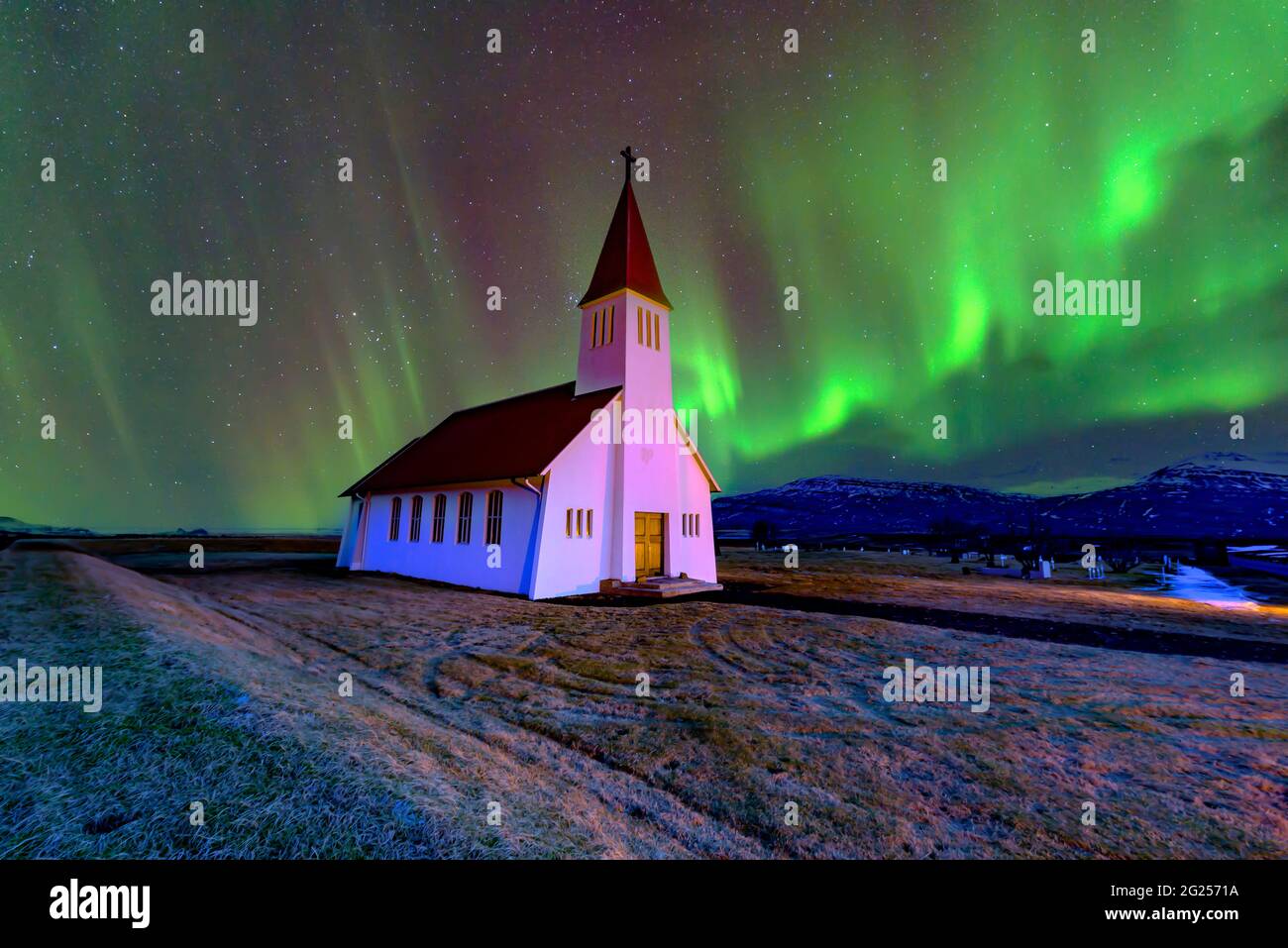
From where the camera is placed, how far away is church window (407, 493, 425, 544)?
23578 millimetres

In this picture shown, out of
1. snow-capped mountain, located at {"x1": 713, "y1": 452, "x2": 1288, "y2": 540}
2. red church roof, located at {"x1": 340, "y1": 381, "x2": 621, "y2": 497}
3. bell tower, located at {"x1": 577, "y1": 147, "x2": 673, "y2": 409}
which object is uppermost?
bell tower, located at {"x1": 577, "y1": 147, "x2": 673, "y2": 409}

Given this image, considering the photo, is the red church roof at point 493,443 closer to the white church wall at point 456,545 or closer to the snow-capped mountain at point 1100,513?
the white church wall at point 456,545

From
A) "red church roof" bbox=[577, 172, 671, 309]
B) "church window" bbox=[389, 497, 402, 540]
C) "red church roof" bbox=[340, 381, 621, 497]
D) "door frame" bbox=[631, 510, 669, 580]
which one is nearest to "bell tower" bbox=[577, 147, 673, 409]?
"red church roof" bbox=[577, 172, 671, 309]

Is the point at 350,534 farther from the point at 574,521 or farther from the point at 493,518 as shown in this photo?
the point at 574,521

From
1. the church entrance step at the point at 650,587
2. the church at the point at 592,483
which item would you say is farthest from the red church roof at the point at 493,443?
the church entrance step at the point at 650,587

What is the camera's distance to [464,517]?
20.7 m

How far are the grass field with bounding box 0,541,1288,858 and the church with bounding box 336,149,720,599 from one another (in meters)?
6.26

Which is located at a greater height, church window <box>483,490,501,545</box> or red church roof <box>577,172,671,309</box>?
red church roof <box>577,172,671,309</box>

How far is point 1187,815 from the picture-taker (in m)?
4.44

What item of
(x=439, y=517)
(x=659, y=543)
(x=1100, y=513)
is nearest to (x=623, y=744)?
(x=659, y=543)

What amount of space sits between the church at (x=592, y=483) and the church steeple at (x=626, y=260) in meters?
0.06

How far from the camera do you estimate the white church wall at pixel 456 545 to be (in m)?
18.0

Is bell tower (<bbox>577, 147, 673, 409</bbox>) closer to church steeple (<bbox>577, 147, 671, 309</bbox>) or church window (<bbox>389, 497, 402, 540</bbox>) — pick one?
church steeple (<bbox>577, 147, 671, 309</bbox>)

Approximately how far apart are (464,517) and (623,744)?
16.5 m
